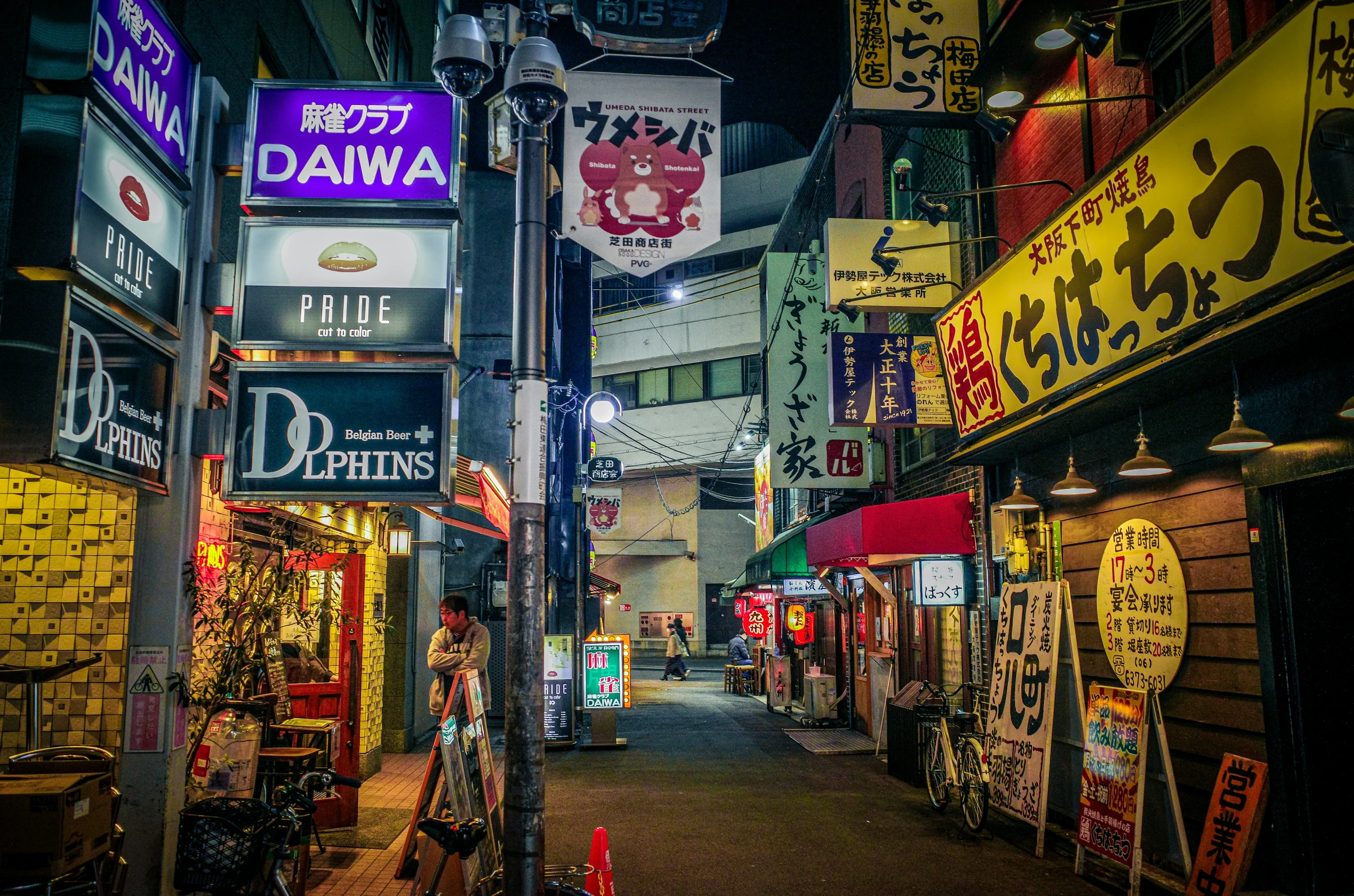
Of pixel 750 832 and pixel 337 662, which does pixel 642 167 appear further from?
pixel 337 662

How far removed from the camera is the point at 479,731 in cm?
716

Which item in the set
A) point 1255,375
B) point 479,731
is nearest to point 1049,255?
point 1255,375

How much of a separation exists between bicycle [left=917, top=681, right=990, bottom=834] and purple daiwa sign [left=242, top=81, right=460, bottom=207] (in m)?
7.60

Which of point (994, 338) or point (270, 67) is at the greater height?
point (270, 67)

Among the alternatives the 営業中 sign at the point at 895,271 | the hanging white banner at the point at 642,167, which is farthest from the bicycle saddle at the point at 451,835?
the 営業中 sign at the point at 895,271

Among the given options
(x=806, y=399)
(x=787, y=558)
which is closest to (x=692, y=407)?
(x=787, y=558)

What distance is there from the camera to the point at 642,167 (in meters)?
7.88

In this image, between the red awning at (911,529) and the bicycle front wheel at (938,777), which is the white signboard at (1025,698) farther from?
the red awning at (911,529)

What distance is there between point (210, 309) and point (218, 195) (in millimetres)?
860

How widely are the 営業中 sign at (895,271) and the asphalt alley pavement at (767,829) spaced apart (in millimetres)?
6177

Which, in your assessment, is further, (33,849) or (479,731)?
(479,731)

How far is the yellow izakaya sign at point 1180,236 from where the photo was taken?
4.93 meters

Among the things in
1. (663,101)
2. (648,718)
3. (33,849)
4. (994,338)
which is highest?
(663,101)

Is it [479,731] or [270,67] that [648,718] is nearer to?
[479,731]
